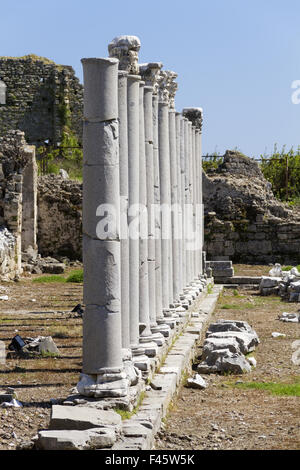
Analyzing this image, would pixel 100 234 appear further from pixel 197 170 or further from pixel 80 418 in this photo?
pixel 197 170

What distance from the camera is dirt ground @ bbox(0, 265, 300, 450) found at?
22.2 feet

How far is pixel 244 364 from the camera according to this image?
1005 cm

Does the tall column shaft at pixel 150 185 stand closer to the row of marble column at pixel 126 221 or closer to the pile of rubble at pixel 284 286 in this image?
the row of marble column at pixel 126 221

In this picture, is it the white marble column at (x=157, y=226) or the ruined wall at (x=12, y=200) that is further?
the ruined wall at (x=12, y=200)

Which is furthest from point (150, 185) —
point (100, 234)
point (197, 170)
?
point (197, 170)

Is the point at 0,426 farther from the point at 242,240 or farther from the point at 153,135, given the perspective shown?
the point at 242,240

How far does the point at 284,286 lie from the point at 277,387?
974 cm

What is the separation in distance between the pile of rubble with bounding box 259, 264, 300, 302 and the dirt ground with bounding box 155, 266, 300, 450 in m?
5.91

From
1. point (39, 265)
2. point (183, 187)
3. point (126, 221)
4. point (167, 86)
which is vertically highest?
point (167, 86)

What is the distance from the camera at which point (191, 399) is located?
340 inches

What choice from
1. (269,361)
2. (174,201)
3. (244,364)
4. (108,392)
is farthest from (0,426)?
(174,201)

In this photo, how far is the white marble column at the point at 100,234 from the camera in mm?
6988

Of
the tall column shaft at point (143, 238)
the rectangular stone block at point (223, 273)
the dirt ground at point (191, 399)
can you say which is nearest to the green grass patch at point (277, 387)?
the dirt ground at point (191, 399)

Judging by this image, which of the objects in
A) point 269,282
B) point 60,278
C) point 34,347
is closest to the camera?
point 34,347
